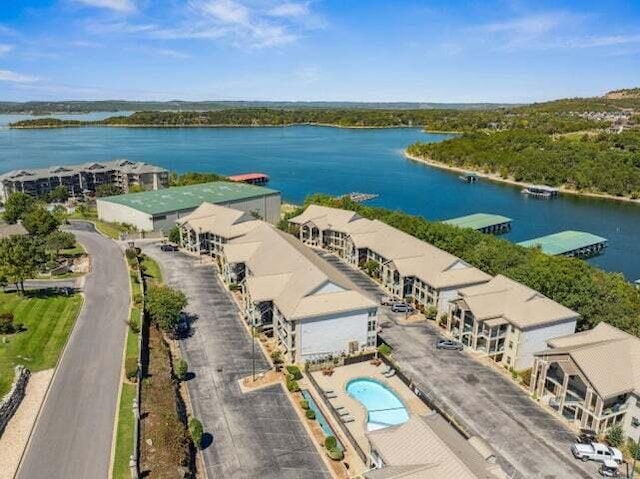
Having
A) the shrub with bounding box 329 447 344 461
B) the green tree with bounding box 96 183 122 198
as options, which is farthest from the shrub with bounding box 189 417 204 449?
the green tree with bounding box 96 183 122 198

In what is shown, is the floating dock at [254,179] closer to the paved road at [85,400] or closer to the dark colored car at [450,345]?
the paved road at [85,400]

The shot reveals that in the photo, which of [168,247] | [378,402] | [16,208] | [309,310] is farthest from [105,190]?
[378,402]

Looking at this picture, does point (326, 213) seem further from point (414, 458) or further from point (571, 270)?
point (414, 458)

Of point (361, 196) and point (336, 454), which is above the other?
point (361, 196)

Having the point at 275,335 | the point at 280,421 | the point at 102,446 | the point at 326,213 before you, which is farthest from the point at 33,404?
the point at 326,213

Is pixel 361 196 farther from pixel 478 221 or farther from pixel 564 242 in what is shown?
pixel 564 242

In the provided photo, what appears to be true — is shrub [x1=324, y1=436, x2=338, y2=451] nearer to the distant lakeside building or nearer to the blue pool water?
the blue pool water
